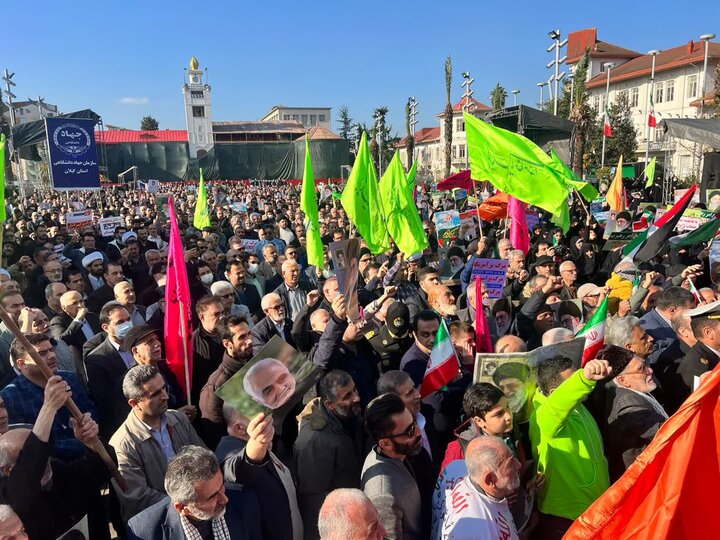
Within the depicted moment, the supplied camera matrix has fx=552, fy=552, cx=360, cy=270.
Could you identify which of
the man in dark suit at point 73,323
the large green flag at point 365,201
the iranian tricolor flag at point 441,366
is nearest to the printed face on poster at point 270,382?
the iranian tricolor flag at point 441,366

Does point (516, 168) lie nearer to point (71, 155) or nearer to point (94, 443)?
point (94, 443)

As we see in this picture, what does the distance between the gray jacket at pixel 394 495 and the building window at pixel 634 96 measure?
64.8 meters

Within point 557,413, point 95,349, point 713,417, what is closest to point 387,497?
point 557,413

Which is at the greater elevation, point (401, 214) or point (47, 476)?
point (401, 214)

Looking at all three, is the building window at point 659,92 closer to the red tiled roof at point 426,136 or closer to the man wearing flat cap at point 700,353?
the red tiled roof at point 426,136

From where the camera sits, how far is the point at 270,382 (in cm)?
270

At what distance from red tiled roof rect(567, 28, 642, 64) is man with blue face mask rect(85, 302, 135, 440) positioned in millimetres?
71020

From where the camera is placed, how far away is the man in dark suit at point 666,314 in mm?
4803

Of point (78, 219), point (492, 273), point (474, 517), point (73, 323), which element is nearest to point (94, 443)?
point (474, 517)

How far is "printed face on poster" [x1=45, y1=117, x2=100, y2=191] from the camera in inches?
588

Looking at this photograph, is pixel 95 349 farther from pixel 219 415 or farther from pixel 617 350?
pixel 617 350

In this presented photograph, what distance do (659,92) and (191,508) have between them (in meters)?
62.7

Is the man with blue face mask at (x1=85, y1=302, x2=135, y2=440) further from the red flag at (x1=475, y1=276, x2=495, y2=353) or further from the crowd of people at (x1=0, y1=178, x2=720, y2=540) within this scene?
the red flag at (x1=475, y1=276, x2=495, y2=353)

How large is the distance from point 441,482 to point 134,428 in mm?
1719
